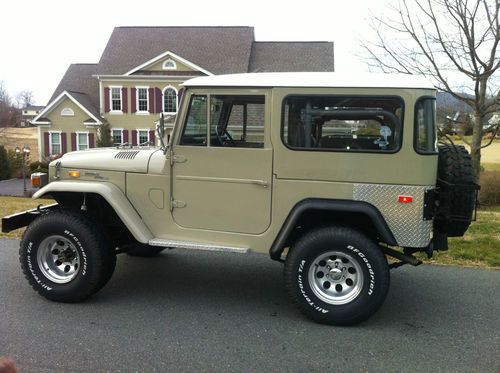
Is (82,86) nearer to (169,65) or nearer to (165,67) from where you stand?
(165,67)

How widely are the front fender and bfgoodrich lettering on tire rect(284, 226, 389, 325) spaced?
1388 millimetres

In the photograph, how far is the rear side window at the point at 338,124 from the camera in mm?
3898

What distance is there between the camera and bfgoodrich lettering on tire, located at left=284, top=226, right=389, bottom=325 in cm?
389

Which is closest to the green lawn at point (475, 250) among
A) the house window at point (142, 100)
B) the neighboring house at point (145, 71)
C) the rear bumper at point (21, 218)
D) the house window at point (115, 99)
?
the rear bumper at point (21, 218)

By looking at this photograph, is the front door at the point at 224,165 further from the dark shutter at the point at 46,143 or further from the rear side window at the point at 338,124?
the dark shutter at the point at 46,143

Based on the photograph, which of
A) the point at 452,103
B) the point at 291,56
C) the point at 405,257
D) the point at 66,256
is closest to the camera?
the point at 405,257

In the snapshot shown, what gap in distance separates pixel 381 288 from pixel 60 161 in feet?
10.9

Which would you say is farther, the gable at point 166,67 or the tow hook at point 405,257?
the gable at point 166,67

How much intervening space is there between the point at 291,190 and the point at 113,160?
5.89 ft

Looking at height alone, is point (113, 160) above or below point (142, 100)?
below

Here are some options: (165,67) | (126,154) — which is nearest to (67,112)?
(165,67)

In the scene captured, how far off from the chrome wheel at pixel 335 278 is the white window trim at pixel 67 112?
101 ft

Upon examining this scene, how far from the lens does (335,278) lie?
4.05m

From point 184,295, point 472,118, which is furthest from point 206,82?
point 472,118
